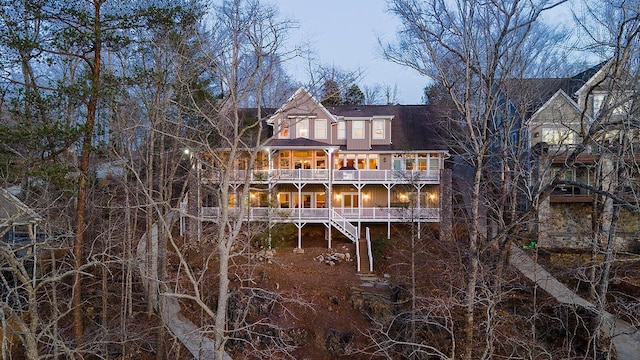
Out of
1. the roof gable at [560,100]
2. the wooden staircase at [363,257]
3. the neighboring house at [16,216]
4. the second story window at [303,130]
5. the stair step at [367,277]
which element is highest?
the roof gable at [560,100]

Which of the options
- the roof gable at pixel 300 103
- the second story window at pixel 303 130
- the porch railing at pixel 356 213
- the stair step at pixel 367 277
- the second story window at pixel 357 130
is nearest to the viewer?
the roof gable at pixel 300 103

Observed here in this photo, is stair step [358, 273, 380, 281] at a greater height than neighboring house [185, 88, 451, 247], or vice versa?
neighboring house [185, 88, 451, 247]

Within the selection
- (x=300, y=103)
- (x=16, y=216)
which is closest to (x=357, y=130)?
(x=300, y=103)

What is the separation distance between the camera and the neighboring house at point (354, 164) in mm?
21234

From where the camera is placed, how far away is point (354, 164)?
77.8ft

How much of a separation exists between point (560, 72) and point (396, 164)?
32.5ft

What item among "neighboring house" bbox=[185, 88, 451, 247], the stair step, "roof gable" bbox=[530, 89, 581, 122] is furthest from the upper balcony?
"roof gable" bbox=[530, 89, 581, 122]

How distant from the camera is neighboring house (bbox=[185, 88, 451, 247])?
69.7ft

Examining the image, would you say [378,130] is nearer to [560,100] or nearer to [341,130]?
[341,130]

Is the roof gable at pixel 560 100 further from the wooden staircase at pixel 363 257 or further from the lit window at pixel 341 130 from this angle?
the wooden staircase at pixel 363 257

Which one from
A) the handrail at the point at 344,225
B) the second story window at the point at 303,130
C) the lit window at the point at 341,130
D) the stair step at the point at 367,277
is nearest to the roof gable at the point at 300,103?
the second story window at the point at 303,130

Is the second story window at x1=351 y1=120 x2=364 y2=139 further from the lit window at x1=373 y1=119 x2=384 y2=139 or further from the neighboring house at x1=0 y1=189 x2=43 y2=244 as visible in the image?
the neighboring house at x1=0 y1=189 x2=43 y2=244

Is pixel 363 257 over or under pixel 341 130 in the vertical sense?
under

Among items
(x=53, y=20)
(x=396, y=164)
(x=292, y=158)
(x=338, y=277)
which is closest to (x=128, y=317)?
(x=338, y=277)
